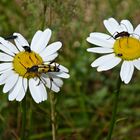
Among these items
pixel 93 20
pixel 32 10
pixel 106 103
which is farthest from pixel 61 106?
pixel 32 10

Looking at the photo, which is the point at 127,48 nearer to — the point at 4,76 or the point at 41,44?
the point at 41,44

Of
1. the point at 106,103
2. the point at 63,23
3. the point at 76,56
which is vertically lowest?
the point at 106,103

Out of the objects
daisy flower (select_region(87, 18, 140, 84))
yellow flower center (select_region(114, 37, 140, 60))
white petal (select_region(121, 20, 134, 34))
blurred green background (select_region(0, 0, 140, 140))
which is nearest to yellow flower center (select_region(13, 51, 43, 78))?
daisy flower (select_region(87, 18, 140, 84))

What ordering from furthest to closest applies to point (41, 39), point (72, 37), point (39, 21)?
1. point (72, 37)
2. point (39, 21)
3. point (41, 39)

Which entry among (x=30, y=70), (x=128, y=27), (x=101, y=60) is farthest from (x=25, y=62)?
(x=128, y=27)

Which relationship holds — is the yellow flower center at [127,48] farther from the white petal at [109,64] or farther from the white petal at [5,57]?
the white petal at [5,57]

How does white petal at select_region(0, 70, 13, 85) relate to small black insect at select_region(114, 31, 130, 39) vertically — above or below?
below

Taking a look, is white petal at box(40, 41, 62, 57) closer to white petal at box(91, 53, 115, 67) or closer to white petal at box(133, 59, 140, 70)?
white petal at box(91, 53, 115, 67)

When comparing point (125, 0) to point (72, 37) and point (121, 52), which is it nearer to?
point (72, 37)

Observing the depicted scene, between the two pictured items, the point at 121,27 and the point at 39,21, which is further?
the point at 39,21
